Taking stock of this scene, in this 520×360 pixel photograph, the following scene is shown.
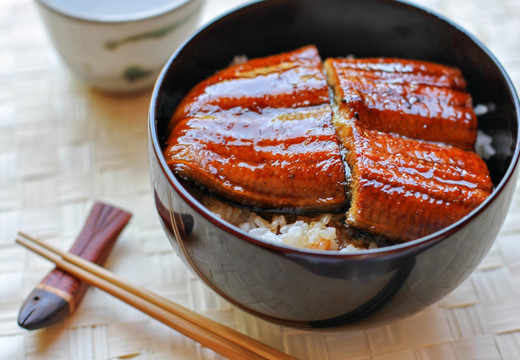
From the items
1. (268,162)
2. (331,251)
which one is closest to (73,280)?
(268,162)

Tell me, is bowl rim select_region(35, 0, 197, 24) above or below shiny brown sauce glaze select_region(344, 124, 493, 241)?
below

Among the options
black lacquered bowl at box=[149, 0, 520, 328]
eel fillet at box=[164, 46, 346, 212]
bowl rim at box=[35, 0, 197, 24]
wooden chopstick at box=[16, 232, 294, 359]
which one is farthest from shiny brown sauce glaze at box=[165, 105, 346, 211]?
bowl rim at box=[35, 0, 197, 24]

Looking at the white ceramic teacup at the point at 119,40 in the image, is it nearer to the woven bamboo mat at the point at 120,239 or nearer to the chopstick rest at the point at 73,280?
the woven bamboo mat at the point at 120,239

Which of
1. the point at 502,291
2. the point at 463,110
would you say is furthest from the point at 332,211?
the point at 502,291

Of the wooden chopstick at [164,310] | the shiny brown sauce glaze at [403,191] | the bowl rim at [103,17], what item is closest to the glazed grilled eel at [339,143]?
the shiny brown sauce glaze at [403,191]

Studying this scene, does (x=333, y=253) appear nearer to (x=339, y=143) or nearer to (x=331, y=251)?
(x=331, y=251)

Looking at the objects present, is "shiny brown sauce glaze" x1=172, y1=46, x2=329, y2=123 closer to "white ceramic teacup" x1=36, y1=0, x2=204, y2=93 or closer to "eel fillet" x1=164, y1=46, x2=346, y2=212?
"eel fillet" x1=164, y1=46, x2=346, y2=212

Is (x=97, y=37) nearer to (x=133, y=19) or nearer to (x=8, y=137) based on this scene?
(x=133, y=19)
